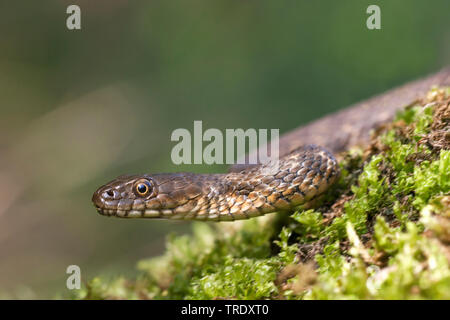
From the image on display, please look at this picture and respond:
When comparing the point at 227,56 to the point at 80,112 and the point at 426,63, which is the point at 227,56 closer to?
the point at 80,112

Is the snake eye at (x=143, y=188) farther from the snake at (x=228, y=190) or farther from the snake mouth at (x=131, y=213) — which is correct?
the snake mouth at (x=131, y=213)

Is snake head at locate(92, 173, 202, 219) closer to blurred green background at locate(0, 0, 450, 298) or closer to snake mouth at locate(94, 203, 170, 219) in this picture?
snake mouth at locate(94, 203, 170, 219)

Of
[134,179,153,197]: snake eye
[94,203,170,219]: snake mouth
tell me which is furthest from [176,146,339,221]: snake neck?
[134,179,153,197]: snake eye

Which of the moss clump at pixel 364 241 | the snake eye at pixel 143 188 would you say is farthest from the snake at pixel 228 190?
the moss clump at pixel 364 241

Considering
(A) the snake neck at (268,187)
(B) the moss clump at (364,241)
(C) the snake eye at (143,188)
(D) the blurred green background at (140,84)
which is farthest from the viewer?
(D) the blurred green background at (140,84)

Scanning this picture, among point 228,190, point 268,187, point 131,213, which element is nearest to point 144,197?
point 131,213
